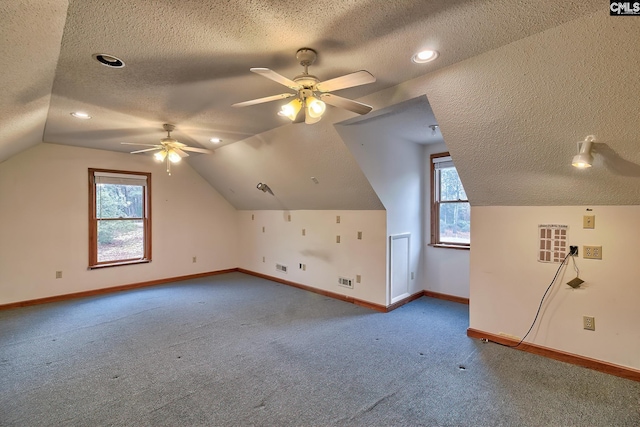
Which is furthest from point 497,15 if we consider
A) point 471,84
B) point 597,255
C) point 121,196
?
point 121,196

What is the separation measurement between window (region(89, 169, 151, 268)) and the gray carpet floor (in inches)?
55.9

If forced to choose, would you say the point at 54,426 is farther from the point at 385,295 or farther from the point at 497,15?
the point at 497,15

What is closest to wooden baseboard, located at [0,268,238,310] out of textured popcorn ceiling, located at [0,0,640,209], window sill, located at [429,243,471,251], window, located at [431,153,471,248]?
textured popcorn ceiling, located at [0,0,640,209]

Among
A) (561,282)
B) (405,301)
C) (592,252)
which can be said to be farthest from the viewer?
(405,301)

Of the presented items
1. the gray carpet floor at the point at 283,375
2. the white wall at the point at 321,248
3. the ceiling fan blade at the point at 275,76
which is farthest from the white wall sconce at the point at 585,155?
the white wall at the point at 321,248

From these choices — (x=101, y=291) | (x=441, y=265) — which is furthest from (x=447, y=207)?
(x=101, y=291)

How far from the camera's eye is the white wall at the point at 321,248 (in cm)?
431

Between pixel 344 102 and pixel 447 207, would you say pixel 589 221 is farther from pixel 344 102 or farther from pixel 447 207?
pixel 344 102

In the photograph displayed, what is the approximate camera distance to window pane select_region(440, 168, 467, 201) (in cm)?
465

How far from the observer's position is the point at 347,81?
1.91 m

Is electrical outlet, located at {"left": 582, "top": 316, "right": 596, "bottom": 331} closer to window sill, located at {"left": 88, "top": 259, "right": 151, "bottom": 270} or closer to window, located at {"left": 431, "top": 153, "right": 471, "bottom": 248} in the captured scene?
window, located at {"left": 431, "top": 153, "right": 471, "bottom": 248}

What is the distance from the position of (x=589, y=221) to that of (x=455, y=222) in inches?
80.1

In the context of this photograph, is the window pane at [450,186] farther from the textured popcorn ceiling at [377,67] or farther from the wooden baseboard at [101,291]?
the wooden baseboard at [101,291]

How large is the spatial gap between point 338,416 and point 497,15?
2.67 meters
